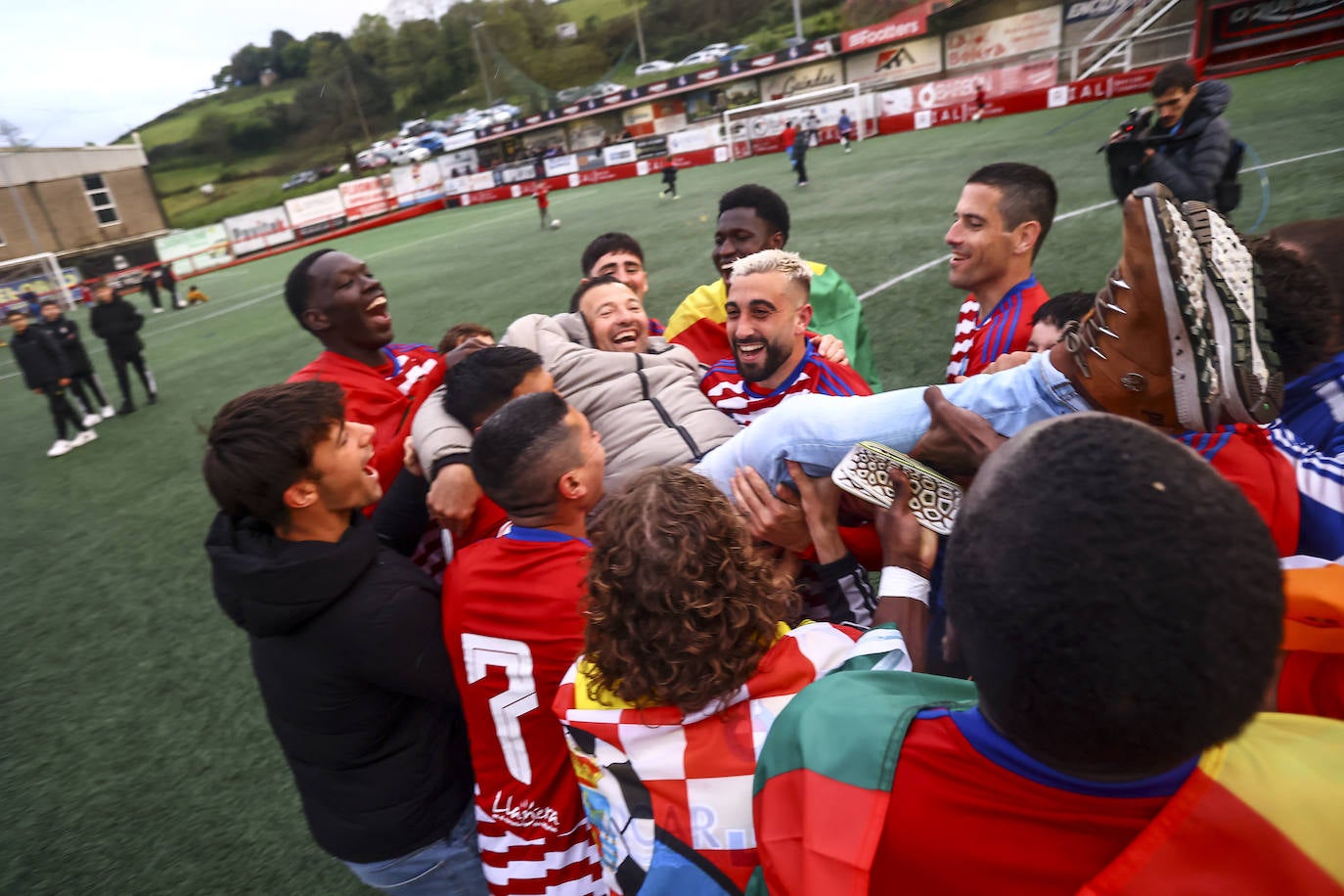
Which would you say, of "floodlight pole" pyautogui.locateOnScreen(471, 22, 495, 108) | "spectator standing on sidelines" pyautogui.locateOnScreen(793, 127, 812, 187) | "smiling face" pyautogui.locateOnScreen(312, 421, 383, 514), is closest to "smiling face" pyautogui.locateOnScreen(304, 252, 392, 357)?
"smiling face" pyautogui.locateOnScreen(312, 421, 383, 514)

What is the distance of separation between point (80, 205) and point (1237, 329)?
46699 mm

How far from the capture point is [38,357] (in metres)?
10.1

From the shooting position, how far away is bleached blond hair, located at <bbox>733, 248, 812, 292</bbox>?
113 inches

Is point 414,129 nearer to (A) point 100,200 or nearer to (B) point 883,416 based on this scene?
(A) point 100,200

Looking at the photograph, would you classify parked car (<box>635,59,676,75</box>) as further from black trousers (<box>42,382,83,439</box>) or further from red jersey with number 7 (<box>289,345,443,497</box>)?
red jersey with number 7 (<box>289,345,443,497</box>)

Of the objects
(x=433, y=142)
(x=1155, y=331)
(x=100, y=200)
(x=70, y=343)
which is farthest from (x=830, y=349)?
(x=433, y=142)

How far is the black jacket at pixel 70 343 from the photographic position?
34.1 ft

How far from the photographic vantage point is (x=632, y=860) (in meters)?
1.38

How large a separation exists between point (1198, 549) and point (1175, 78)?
6.76m

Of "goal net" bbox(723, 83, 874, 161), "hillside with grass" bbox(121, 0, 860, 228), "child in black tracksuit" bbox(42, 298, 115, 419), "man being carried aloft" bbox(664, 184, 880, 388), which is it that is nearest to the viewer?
"man being carried aloft" bbox(664, 184, 880, 388)

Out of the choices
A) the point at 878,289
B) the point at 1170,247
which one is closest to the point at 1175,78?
the point at 878,289

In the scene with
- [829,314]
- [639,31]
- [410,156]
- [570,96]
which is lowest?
[829,314]

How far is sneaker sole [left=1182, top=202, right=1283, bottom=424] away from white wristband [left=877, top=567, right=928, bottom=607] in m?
0.65

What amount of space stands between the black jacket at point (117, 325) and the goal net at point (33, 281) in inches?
718
